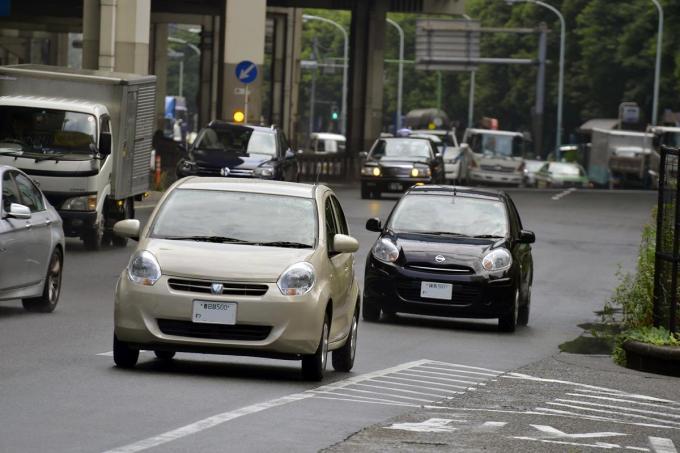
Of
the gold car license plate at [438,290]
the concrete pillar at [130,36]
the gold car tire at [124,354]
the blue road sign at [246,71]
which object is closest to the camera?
the gold car tire at [124,354]

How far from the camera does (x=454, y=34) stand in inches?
3701

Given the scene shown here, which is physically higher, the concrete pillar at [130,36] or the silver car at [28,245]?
the concrete pillar at [130,36]

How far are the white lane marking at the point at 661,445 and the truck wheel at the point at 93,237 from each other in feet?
57.7

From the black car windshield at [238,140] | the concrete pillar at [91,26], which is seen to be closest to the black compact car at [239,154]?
the black car windshield at [238,140]

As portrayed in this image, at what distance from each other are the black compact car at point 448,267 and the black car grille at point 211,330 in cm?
706

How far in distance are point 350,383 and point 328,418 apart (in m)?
2.57

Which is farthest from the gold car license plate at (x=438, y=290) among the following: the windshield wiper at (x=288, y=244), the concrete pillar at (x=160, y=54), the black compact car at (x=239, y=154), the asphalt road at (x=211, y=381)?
the concrete pillar at (x=160, y=54)

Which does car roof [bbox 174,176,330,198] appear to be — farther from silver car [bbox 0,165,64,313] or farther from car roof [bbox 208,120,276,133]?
car roof [bbox 208,120,276,133]

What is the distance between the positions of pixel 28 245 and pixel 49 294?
101cm

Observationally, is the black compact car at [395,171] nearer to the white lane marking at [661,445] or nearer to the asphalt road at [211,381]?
the asphalt road at [211,381]

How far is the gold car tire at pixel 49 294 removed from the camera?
63.8 feet

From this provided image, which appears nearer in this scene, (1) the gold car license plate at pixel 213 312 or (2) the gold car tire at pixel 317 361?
(1) the gold car license plate at pixel 213 312

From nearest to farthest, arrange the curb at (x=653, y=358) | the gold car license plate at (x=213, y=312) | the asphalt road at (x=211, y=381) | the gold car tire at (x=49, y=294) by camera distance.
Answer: the asphalt road at (x=211, y=381), the gold car license plate at (x=213, y=312), the curb at (x=653, y=358), the gold car tire at (x=49, y=294)

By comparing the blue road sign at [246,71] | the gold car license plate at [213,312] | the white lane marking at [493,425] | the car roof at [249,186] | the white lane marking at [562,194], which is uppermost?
the blue road sign at [246,71]
